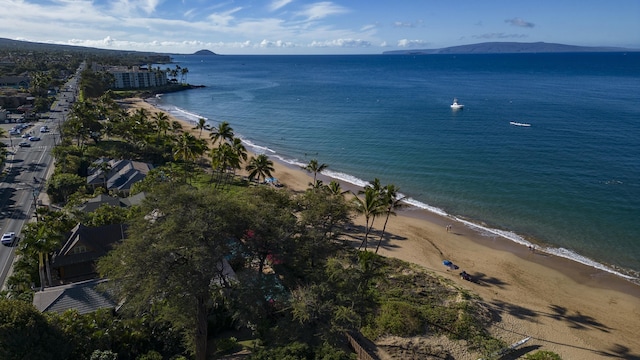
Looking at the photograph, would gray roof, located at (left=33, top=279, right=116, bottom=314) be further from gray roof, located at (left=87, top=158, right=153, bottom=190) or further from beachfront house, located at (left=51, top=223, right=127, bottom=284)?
gray roof, located at (left=87, top=158, right=153, bottom=190)

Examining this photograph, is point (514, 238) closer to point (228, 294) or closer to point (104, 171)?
point (228, 294)

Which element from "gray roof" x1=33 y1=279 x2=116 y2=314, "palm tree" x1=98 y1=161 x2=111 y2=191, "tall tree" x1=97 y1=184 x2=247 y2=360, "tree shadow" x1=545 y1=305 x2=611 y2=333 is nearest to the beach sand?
"tree shadow" x1=545 y1=305 x2=611 y2=333

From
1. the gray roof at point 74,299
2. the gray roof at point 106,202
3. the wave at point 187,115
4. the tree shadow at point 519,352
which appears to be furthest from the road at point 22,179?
the tree shadow at point 519,352

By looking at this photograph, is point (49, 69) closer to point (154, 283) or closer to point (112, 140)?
point (112, 140)

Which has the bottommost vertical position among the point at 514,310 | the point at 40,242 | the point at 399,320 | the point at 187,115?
the point at 514,310

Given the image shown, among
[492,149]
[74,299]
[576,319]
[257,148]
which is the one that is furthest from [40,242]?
[492,149]

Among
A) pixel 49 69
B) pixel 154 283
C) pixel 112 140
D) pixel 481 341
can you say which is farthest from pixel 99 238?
pixel 49 69
